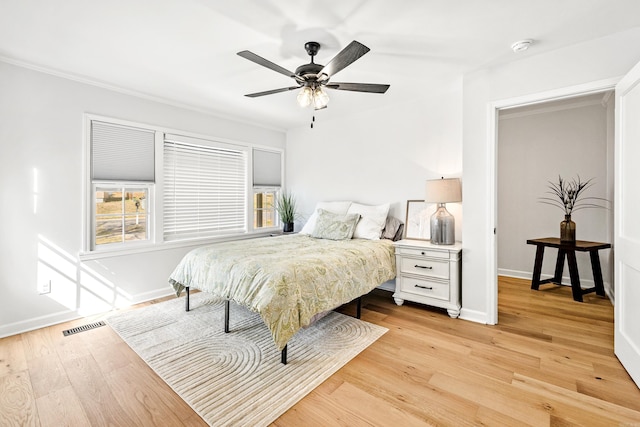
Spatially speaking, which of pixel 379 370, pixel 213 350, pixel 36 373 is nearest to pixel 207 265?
pixel 213 350

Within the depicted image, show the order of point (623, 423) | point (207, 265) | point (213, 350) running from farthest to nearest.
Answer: point (207, 265), point (213, 350), point (623, 423)

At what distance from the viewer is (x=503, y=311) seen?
3.21 metres

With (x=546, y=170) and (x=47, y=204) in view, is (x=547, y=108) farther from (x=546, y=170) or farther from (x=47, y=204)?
(x=47, y=204)

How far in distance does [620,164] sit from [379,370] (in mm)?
2348

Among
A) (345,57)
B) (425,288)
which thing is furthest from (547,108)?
(345,57)

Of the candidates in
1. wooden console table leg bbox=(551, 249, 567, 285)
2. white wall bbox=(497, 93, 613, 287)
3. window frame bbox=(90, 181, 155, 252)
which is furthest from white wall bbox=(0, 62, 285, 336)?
wooden console table leg bbox=(551, 249, 567, 285)

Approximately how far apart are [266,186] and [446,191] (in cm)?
298

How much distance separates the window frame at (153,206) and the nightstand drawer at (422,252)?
2.44 m

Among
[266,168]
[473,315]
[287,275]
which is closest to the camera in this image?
[287,275]

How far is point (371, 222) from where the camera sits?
12.7ft

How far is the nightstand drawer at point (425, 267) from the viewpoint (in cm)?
310

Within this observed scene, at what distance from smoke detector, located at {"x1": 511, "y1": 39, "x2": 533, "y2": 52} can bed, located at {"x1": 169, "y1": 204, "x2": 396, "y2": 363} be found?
7.19 feet

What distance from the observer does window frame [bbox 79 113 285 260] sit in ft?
10.3

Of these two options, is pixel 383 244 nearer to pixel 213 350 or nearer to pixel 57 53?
pixel 213 350
